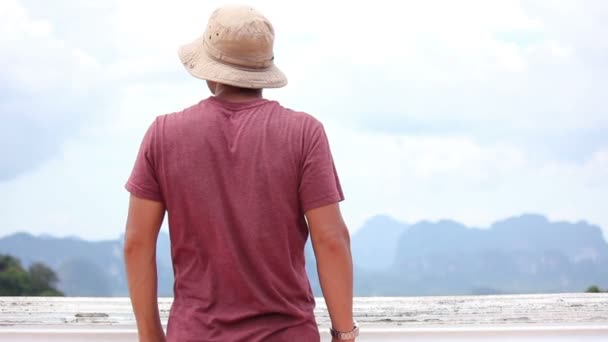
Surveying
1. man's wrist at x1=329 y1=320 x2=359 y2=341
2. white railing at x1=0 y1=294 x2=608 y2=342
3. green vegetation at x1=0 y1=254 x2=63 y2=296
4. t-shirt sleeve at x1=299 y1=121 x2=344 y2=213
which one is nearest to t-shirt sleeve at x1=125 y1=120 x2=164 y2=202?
t-shirt sleeve at x1=299 y1=121 x2=344 y2=213

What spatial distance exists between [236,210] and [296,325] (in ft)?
0.91

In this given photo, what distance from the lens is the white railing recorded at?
2.30 meters

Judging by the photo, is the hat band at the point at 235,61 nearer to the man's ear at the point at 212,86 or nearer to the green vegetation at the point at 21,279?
the man's ear at the point at 212,86

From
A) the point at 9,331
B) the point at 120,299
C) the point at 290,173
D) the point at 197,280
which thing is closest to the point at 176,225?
the point at 197,280

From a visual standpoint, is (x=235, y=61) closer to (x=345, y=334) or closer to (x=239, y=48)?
(x=239, y=48)

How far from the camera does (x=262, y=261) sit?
1.68 metres

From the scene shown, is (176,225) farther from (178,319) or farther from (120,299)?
(120,299)

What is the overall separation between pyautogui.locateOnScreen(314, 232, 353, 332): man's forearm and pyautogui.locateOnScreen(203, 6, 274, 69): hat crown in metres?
0.42

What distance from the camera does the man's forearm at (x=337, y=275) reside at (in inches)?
67.5

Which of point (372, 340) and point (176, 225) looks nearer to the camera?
point (176, 225)

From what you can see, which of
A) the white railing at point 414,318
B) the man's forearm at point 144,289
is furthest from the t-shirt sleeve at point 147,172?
the white railing at point 414,318

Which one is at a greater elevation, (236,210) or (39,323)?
(236,210)

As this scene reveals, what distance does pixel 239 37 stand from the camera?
175cm

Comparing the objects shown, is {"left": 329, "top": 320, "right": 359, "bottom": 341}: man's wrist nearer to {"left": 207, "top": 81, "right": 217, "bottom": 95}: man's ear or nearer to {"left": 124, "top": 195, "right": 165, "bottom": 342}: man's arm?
{"left": 124, "top": 195, "right": 165, "bottom": 342}: man's arm
